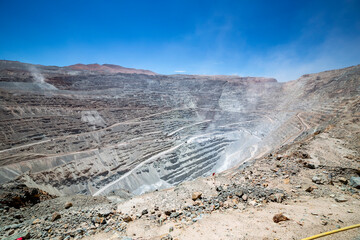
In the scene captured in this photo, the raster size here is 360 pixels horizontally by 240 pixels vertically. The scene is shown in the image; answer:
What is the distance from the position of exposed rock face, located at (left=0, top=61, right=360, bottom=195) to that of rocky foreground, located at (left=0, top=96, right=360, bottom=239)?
10.9 m

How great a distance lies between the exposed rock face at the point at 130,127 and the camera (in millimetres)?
17031

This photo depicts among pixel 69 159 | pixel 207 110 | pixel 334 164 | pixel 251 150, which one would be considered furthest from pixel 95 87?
pixel 334 164

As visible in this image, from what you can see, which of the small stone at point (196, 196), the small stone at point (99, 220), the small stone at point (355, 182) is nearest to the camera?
the small stone at point (355, 182)

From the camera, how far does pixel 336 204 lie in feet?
13.4

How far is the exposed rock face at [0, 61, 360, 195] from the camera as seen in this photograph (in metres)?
17.0

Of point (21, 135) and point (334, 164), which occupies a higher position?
point (334, 164)

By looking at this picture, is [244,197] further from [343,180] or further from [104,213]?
[104,213]

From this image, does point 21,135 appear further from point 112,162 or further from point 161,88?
point 161,88

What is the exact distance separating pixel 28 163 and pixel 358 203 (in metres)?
22.8

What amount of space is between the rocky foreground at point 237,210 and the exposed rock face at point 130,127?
431 inches

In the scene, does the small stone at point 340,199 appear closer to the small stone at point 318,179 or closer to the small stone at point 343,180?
the small stone at point 318,179

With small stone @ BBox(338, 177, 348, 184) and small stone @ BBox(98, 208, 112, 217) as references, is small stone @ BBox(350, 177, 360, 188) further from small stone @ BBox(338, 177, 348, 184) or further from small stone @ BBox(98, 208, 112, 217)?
small stone @ BBox(98, 208, 112, 217)

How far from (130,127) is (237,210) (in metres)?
23.6

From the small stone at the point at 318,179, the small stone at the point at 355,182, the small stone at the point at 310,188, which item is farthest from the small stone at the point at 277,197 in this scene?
the small stone at the point at 355,182
